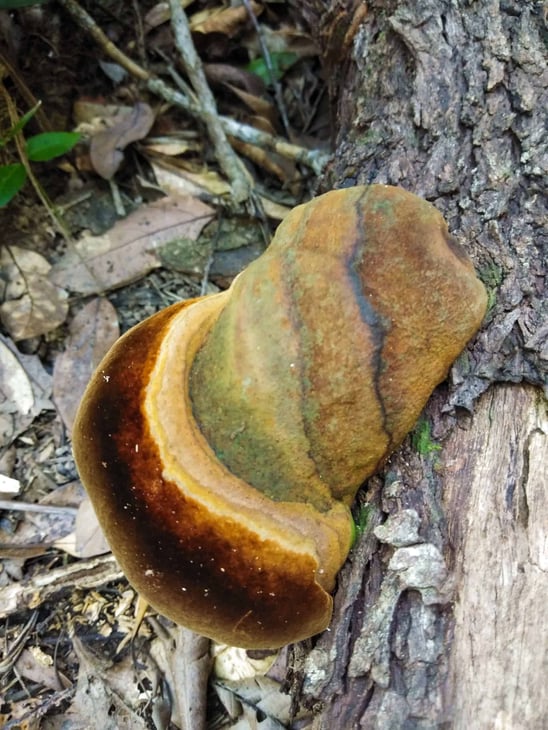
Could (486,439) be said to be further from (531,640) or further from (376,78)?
(376,78)

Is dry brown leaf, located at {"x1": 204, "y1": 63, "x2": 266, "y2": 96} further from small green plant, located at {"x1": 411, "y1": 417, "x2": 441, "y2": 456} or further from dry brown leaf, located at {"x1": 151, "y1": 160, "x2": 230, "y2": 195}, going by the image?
small green plant, located at {"x1": 411, "y1": 417, "x2": 441, "y2": 456}

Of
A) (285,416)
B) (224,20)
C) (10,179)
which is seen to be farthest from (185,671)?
(224,20)

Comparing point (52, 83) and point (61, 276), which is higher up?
point (52, 83)

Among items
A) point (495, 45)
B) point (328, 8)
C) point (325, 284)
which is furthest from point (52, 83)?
point (325, 284)

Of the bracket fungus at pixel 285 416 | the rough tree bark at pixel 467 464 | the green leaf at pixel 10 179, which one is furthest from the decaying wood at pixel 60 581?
the green leaf at pixel 10 179

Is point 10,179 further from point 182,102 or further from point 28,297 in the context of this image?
point 182,102

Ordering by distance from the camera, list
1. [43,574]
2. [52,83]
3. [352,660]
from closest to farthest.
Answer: [352,660] < [43,574] < [52,83]

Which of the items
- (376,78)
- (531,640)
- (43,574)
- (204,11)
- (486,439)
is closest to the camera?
(531,640)
